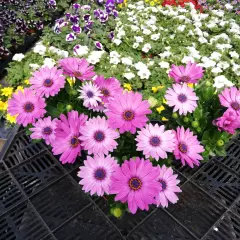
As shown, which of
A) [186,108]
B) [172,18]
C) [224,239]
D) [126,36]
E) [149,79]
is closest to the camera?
[186,108]

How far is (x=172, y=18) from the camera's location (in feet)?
12.6

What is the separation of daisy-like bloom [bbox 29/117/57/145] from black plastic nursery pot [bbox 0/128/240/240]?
329 millimetres

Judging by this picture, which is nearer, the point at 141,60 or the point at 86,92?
the point at 86,92

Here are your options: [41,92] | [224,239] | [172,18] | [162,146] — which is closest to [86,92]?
[41,92]

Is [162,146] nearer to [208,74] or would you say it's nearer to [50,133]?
[50,133]

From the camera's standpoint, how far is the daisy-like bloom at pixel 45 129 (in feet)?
3.52

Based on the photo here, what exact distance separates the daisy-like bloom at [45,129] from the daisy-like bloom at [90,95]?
153 millimetres

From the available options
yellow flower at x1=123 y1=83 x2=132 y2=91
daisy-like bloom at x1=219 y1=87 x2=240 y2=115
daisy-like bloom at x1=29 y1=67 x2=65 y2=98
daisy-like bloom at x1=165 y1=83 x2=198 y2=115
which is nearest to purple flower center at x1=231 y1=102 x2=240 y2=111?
daisy-like bloom at x1=219 y1=87 x2=240 y2=115

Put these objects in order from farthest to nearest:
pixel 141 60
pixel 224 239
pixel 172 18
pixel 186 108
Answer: pixel 172 18
pixel 141 60
pixel 224 239
pixel 186 108

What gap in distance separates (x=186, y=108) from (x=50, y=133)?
0.51 m

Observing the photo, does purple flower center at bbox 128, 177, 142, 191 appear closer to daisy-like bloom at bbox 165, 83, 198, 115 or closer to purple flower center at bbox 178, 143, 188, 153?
purple flower center at bbox 178, 143, 188, 153

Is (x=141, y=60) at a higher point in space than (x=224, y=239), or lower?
lower

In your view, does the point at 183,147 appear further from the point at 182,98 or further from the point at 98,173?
the point at 98,173

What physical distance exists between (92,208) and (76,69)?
0.59 metres
